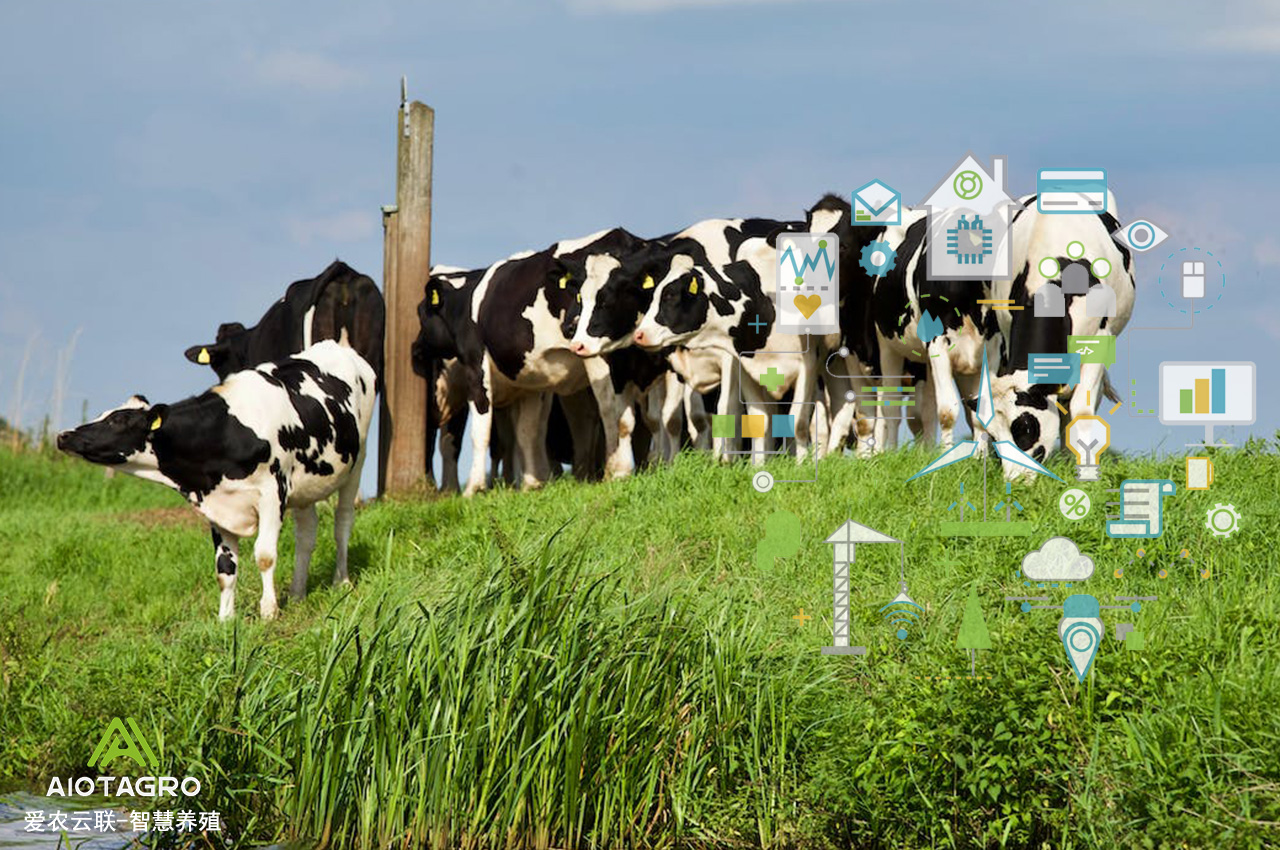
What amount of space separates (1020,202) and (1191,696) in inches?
283

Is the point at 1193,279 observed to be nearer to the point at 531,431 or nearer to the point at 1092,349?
the point at 1092,349

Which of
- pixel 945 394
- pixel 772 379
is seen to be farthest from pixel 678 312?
pixel 945 394

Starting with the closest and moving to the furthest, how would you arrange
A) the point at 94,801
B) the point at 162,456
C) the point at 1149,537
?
1. the point at 94,801
2. the point at 1149,537
3. the point at 162,456

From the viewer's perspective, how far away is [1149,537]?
11.1 m

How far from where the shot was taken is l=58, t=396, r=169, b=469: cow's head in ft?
41.2

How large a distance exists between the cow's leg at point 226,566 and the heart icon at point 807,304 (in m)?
5.37

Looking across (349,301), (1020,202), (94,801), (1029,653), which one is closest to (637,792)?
(1029,653)

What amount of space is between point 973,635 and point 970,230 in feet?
18.0

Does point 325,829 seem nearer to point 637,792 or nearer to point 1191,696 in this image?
point 637,792

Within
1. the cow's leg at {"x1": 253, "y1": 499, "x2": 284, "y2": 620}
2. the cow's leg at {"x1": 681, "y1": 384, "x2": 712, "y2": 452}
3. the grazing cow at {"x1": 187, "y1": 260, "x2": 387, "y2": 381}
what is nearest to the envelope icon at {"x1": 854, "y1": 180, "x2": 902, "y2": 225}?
the cow's leg at {"x1": 681, "y1": 384, "x2": 712, "y2": 452}

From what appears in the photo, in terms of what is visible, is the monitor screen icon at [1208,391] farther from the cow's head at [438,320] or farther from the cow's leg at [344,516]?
the cow's head at [438,320]

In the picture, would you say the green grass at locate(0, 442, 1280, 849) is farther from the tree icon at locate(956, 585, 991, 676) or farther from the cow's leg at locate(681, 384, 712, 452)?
the cow's leg at locate(681, 384, 712, 452)

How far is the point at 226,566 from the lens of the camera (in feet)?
41.8

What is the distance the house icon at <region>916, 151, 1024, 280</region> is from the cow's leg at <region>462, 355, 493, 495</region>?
5568 millimetres
